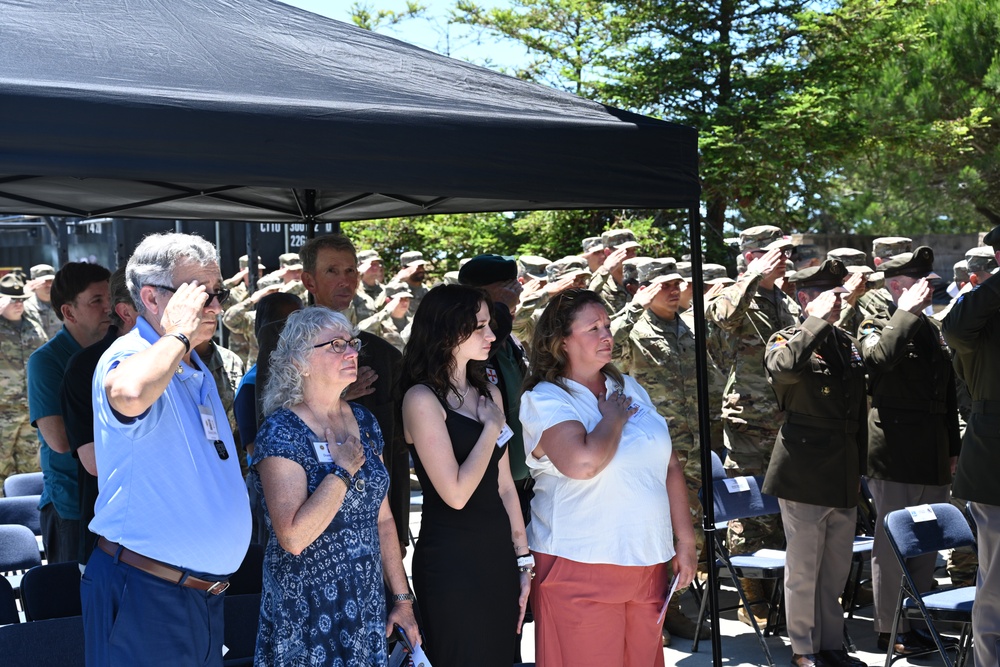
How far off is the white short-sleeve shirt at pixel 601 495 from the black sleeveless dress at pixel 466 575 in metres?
0.22

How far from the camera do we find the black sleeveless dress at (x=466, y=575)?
Result: 3303mm

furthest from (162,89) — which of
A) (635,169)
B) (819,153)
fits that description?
(819,153)

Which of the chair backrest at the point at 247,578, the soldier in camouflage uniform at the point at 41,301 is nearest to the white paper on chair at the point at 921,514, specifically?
the chair backrest at the point at 247,578

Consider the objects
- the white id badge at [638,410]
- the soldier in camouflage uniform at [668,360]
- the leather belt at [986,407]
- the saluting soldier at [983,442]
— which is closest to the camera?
the white id badge at [638,410]

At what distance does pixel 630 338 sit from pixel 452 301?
325cm

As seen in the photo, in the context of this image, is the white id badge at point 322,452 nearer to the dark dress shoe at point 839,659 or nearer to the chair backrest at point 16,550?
the chair backrest at point 16,550

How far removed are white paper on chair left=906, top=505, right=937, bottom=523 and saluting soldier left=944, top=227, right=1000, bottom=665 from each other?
0.44 metres

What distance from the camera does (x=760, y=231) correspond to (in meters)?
7.71

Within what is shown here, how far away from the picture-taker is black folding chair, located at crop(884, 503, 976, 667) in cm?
445

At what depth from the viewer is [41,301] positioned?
10977 mm

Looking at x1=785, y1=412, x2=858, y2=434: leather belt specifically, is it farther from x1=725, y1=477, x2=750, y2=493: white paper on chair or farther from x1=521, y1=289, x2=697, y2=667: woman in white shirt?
x1=521, y1=289, x2=697, y2=667: woman in white shirt

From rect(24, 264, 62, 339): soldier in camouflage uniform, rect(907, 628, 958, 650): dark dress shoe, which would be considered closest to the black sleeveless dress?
rect(907, 628, 958, 650): dark dress shoe

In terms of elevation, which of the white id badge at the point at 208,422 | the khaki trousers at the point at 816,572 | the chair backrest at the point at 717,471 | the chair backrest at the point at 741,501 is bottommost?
the khaki trousers at the point at 816,572

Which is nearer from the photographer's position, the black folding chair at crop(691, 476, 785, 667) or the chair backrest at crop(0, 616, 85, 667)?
the chair backrest at crop(0, 616, 85, 667)
